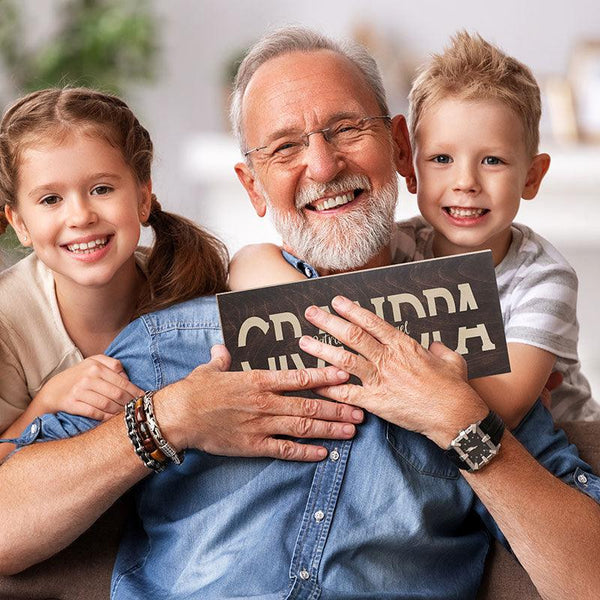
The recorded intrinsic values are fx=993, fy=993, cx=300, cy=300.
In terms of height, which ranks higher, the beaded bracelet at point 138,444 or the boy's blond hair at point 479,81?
the boy's blond hair at point 479,81

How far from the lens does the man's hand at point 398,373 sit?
1.46 meters

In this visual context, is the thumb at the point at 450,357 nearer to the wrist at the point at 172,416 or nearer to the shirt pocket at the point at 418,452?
the shirt pocket at the point at 418,452

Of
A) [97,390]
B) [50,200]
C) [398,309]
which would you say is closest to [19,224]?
[50,200]

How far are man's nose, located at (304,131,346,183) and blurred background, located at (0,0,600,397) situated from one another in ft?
8.95

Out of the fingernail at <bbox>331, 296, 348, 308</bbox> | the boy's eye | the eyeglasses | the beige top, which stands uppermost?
the eyeglasses

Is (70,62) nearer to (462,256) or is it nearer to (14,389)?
(14,389)

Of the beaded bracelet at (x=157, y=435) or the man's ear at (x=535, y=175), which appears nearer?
the beaded bracelet at (x=157, y=435)

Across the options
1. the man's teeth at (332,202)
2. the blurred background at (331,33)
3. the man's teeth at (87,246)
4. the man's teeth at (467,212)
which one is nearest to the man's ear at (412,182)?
the man's teeth at (467,212)

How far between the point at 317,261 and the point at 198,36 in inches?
149

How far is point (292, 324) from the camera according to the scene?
1.50 meters

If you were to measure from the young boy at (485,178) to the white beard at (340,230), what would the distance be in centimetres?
6

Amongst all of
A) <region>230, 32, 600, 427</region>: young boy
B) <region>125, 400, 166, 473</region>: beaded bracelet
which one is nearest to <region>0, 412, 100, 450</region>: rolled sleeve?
<region>125, 400, 166, 473</region>: beaded bracelet

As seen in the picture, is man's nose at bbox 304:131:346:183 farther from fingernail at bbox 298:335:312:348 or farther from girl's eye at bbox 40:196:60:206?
girl's eye at bbox 40:196:60:206

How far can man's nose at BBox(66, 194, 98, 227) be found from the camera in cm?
172
